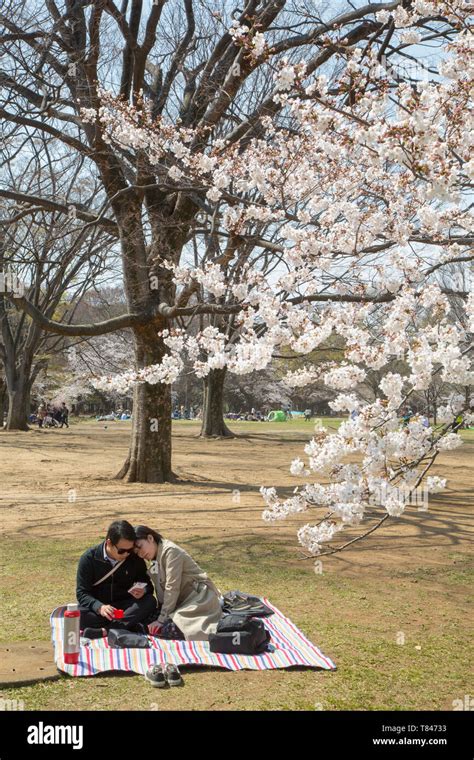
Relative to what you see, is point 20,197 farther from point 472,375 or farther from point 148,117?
point 472,375

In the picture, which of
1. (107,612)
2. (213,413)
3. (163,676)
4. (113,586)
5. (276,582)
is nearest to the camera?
(163,676)

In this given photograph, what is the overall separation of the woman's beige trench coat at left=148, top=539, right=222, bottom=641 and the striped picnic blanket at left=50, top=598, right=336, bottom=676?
14 cm

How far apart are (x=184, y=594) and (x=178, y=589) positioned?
0.09m

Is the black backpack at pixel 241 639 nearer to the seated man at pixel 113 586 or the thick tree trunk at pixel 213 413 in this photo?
the seated man at pixel 113 586

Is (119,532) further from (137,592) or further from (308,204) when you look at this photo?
(308,204)

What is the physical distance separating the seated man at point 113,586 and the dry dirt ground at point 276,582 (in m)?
0.38

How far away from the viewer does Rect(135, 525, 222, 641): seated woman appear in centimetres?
521

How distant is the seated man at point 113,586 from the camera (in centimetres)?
521

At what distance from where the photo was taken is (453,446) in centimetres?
428

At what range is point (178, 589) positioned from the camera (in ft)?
17.6

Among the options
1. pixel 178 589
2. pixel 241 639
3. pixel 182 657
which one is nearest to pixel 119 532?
pixel 178 589

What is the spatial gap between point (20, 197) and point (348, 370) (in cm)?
796

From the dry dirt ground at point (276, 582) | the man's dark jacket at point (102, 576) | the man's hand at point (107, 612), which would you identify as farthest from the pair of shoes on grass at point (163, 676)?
the man's dark jacket at point (102, 576)
